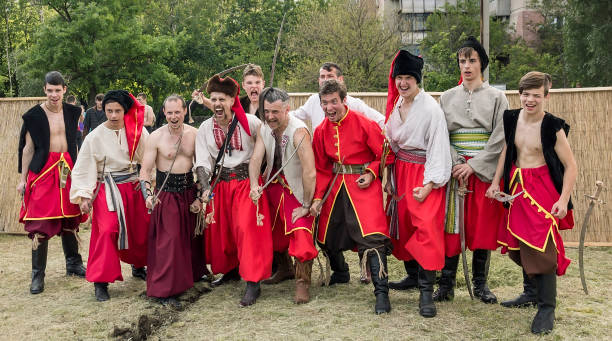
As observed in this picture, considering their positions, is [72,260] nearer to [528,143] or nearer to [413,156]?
[413,156]

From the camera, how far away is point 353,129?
4.20 meters

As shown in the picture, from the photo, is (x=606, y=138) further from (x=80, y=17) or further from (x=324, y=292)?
(x=80, y=17)

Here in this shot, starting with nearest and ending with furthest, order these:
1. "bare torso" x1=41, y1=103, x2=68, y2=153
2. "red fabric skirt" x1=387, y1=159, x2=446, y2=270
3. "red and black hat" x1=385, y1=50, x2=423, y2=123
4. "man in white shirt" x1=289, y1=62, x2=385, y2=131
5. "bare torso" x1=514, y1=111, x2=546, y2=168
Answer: "bare torso" x1=514, y1=111, x2=546, y2=168 → "red fabric skirt" x1=387, y1=159, x2=446, y2=270 → "red and black hat" x1=385, y1=50, x2=423, y2=123 → "man in white shirt" x1=289, y1=62, x2=385, y2=131 → "bare torso" x1=41, y1=103, x2=68, y2=153

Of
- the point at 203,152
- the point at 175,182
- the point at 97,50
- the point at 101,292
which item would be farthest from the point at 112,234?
the point at 97,50

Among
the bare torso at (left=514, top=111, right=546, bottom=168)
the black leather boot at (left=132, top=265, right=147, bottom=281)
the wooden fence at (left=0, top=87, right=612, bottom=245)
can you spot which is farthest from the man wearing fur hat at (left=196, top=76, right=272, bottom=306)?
the wooden fence at (left=0, top=87, right=612, bottom=245)

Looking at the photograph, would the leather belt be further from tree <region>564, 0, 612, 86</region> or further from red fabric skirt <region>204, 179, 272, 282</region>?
tree <region>564, 0, 612, 86</region>

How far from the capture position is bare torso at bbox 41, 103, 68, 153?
5.12 meters

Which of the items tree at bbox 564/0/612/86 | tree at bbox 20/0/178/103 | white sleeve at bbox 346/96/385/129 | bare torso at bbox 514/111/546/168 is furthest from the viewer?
tree at bbox 20/0/178/103

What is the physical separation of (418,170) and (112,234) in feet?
8.29

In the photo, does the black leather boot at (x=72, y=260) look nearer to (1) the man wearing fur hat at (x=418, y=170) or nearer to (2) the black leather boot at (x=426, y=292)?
(1) the man wearing fur hat at (x=418, y=170)

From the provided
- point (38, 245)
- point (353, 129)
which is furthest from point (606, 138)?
point (38, 245)

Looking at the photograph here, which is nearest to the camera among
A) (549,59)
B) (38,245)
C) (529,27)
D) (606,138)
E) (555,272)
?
(555,272)

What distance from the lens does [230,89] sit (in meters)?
4.46

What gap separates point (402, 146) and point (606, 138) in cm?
326
